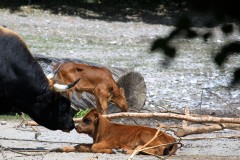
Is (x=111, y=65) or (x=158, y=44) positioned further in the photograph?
(x=111, y=65)

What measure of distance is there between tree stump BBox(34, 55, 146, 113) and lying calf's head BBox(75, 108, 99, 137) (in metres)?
3.74

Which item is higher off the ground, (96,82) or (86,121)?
(86,121)

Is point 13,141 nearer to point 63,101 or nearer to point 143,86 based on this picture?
point 63,101

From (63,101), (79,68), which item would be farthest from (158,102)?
(63,101)

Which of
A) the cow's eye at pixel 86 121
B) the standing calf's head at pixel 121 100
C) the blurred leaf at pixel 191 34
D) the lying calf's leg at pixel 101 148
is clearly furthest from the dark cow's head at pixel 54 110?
the blurred leaf at pixel 191 34

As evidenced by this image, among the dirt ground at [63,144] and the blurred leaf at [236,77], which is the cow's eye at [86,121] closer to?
the dirt ground at [63,144]

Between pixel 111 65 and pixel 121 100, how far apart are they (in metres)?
5.15

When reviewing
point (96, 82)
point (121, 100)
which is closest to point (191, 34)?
point (121, 100)

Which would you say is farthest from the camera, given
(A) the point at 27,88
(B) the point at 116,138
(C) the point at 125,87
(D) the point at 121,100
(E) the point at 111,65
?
(E) the point at 111,65

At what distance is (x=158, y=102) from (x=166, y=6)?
16.9 metres

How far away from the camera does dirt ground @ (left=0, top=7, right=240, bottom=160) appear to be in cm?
930

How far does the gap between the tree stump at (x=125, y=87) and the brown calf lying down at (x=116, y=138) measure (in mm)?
3784

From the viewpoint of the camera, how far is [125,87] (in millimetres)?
14500

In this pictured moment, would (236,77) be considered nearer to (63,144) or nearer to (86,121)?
(86,121)
